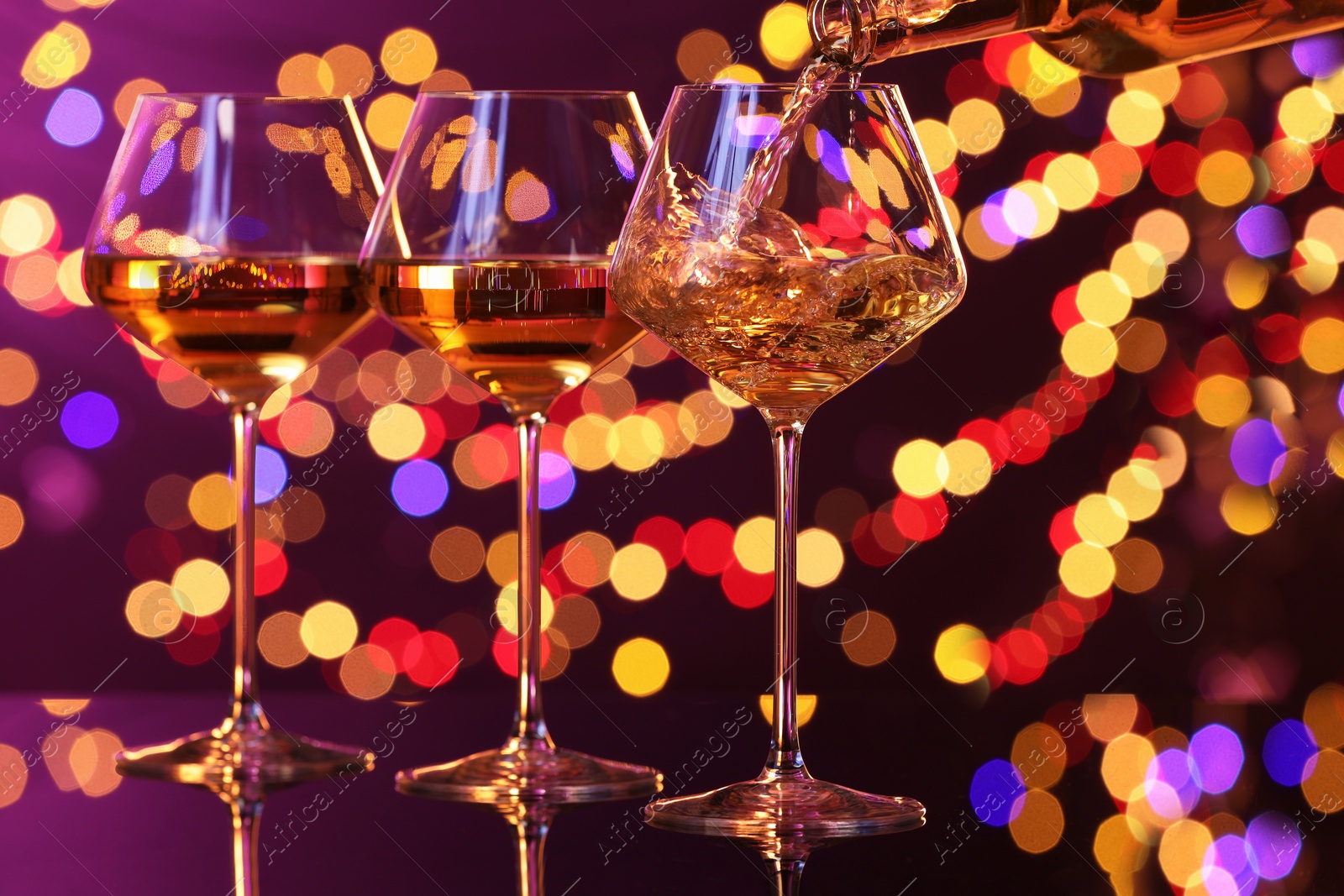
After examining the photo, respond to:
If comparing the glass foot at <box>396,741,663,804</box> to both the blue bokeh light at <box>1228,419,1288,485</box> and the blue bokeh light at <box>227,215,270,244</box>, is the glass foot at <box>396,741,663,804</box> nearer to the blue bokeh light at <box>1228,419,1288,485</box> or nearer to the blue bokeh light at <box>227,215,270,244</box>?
the blue bokeh light at <box>227,215,270,244</box>

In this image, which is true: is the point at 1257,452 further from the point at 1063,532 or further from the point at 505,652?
the point at 505,652

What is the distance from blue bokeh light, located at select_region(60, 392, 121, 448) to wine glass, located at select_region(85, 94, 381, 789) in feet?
3.47

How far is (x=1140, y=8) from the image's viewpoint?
1.03 meters

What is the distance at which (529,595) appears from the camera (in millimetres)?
862

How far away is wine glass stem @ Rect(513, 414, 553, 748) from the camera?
84 cm

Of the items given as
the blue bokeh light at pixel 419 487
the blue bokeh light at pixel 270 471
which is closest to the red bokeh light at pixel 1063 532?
the blue bokeh light at pixel 419 487

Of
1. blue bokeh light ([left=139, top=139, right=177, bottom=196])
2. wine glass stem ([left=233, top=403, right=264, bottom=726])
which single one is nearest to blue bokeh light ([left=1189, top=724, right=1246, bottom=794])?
wine glass stem ([left=233, top=403, right=264, bottom=726])

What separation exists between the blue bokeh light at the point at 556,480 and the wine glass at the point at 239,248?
40.2 inches

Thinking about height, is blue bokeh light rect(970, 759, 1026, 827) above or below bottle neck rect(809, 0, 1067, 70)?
below

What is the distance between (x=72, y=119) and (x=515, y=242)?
3.87ft

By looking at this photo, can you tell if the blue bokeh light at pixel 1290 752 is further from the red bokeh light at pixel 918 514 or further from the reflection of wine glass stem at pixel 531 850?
the red bokeh light at pixel 918 514

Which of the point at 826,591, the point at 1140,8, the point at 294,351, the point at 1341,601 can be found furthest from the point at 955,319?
the point at 294,351

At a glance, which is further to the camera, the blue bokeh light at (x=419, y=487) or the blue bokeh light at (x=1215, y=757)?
the blue bokeh light at (x=419, y=487)

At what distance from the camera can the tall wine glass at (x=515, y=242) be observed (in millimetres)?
857
